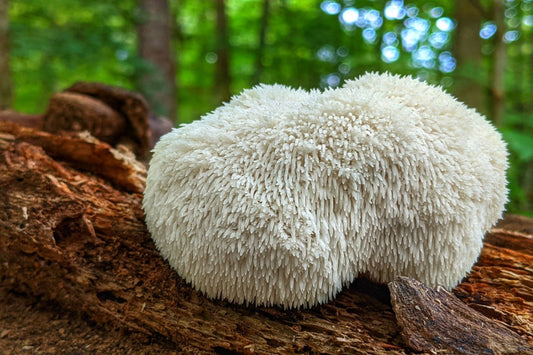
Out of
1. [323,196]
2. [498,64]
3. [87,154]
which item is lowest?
[323,196]

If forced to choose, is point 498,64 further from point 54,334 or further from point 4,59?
point 4,59

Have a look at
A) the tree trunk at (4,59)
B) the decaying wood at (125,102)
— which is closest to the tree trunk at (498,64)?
the decaying wood at (125,102)

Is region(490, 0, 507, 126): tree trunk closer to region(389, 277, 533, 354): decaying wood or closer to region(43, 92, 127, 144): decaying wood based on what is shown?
region(389, 277, 533, 354): decaying wood

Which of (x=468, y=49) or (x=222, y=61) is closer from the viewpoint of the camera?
(x=468, y=49)

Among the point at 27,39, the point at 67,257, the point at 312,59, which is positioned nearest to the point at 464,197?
the point at 67,257

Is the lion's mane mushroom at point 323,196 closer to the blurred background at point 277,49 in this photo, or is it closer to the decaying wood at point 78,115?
the decaying wood at point 78,115

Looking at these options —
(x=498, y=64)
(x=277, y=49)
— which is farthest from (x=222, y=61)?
(x=498, y=64)

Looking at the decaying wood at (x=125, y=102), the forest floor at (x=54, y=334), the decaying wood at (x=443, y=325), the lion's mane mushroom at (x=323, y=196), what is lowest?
the forest floor at (x=54, y=334)
